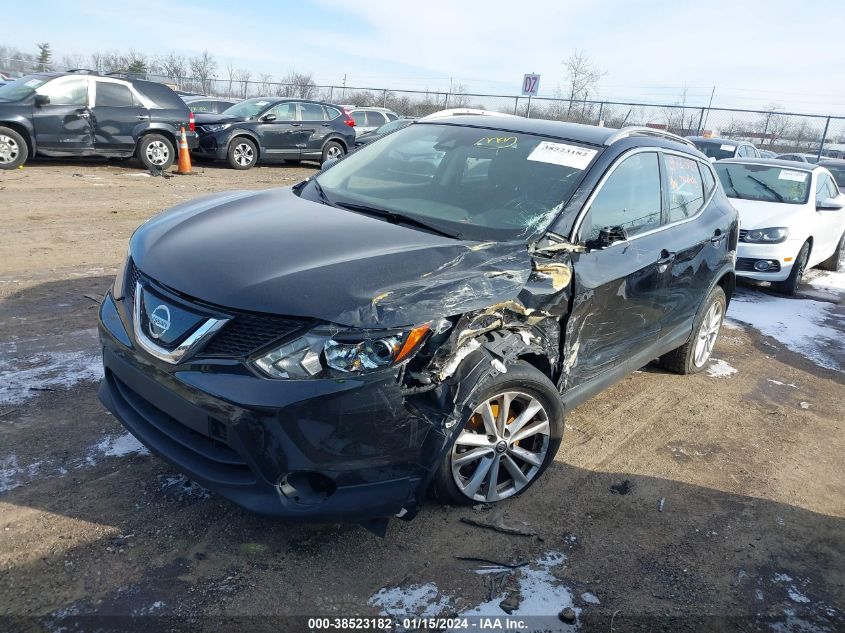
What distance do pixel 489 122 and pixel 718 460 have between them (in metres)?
2.60

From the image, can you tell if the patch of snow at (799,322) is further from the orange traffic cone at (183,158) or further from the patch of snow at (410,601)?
the orange traffic cone at (183,158)

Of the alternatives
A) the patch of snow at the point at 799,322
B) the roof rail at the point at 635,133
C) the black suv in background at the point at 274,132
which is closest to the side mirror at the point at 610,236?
the roof rail at the point at 635,133

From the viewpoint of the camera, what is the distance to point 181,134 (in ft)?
44.1

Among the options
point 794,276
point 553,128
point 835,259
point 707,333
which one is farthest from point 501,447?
point 835,259

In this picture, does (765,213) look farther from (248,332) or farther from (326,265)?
(248,332)

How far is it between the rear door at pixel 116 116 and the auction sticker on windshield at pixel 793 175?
36.5ft

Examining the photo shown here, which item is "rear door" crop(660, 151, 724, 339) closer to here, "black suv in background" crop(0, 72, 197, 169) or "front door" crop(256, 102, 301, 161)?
"black suv in background" crop(0, 72, 197, 169)

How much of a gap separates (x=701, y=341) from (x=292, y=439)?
3.97m

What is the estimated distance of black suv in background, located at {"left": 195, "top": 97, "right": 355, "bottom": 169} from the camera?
1470cm

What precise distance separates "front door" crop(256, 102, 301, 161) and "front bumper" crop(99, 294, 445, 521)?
43.6 feet

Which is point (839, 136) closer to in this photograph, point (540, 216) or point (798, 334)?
point (798, 334)

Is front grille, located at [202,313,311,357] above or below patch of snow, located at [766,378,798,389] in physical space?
above

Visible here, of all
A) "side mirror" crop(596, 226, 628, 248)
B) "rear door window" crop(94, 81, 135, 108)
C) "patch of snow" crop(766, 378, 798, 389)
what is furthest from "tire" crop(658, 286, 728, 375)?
"rear door window" crop(94, 81, 135, 108)

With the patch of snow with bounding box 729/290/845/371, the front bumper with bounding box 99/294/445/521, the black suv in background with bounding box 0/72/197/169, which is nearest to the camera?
the front bumper with bounding box 99/294/445/521
